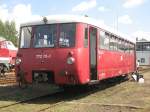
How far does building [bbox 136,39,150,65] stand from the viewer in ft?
253

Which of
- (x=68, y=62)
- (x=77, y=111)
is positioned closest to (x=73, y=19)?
(x=68, y=62)

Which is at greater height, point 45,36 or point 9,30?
point 9,30

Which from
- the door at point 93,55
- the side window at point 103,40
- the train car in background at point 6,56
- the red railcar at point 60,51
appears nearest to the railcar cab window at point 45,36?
the red railcar at point 60,51

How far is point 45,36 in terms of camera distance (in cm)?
1483

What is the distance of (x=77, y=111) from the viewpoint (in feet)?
39.2

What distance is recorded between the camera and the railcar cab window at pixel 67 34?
47.2 ft

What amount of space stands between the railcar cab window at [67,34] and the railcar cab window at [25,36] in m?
1.28

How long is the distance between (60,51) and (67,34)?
69 cm

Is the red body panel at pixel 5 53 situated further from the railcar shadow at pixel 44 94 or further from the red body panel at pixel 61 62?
the red body panel at pixel 61 62

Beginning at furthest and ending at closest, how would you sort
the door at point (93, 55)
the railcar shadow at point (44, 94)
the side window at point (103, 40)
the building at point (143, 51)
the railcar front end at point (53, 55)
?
the building at point (143, 51) → the side window at point (103, 40) → the door at point (93, 55) → the railcar shadow at point (44, 94) → the railcar front end at point (53, 55)

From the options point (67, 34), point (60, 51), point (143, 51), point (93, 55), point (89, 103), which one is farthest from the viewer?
point (143, 51)

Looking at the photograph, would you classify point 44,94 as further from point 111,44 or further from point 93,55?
point 111,44

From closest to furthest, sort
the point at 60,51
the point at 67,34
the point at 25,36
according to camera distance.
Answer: the point at 60,51 < the point at 67,34 < the point at 25,36

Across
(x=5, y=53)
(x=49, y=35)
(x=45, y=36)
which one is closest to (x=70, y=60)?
(x=49, y=35)
